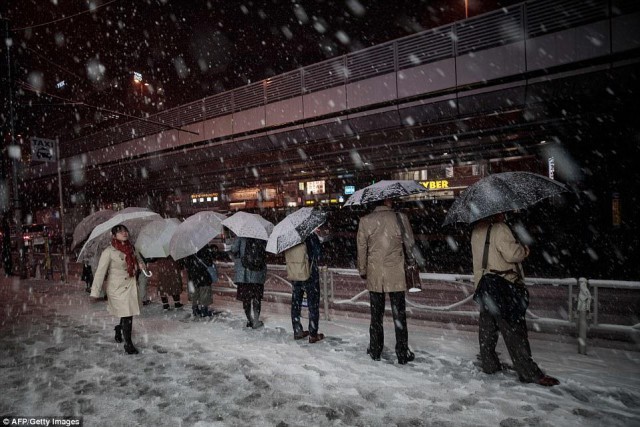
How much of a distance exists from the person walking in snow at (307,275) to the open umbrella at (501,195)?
2158 mm

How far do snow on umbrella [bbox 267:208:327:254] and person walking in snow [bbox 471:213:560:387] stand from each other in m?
2.37

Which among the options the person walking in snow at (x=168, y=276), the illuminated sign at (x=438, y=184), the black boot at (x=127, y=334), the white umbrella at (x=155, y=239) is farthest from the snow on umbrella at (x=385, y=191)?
the illuminated sign at (x=438, y=184)

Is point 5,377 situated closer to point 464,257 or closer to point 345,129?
point 345,129

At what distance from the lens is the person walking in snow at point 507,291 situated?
3865 millimetres

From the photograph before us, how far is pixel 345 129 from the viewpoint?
16906 millimetres

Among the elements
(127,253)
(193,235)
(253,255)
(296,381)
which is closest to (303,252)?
(253,255)

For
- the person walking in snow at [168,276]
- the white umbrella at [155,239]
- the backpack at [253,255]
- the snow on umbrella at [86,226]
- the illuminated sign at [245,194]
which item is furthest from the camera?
the illuminated sign at [245,194]

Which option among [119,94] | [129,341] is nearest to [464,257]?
[129,341]

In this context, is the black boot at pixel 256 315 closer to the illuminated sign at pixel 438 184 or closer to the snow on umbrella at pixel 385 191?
the snow on umbrella at pixel 385 191

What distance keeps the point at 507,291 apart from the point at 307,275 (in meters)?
2.71

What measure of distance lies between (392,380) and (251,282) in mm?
2988

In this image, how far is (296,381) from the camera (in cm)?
424

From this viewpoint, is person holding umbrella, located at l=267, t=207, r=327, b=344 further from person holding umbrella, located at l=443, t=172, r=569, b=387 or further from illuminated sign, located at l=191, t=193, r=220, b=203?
illuminated sign, located at l=191, t=193, r=220, b=203

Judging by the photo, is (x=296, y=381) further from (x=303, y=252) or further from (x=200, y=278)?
(x=200, y=278)
